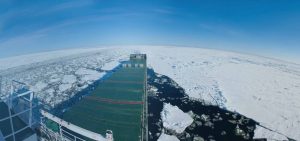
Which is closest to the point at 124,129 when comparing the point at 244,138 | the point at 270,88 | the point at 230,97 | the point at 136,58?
the point at 244,138

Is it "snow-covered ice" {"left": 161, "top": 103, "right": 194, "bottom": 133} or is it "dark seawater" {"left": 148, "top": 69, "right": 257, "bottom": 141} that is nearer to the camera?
"dark seawater" {"left": 148, "top": 69, "right": 257, "bottom": 141}

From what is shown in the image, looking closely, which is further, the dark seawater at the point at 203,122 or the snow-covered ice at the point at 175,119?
the snow-covered ice at the point at 175,119

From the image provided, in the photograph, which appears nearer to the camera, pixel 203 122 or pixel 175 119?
pixel 203 122

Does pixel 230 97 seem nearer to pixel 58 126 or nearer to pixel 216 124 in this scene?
pixel 216 124
